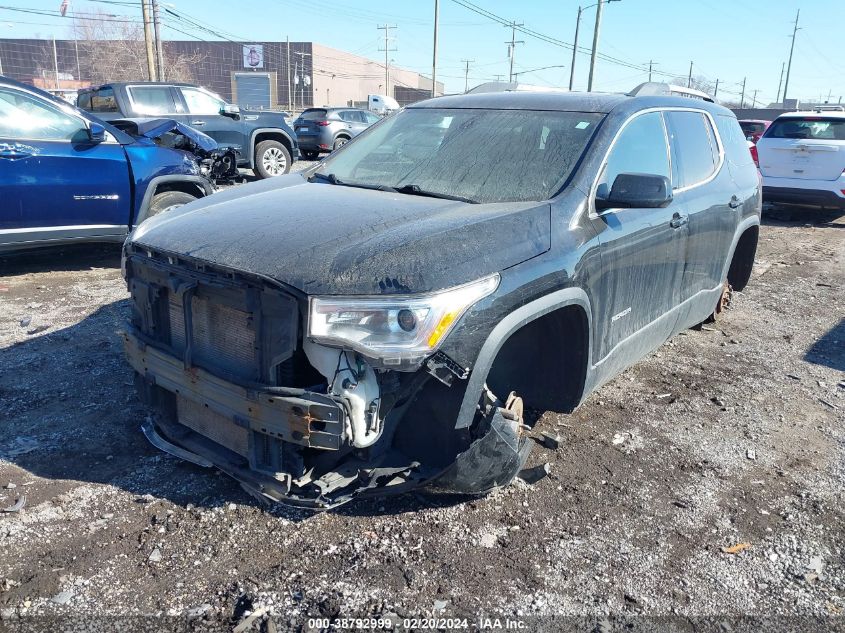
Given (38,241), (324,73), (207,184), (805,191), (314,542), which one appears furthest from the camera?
(324,73)

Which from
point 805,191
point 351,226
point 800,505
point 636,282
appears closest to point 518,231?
point 351,226

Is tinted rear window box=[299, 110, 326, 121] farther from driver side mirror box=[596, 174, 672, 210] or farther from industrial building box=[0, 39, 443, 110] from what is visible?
industrial building box=[0, 39, 443, 110]

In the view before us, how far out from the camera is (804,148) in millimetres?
11008

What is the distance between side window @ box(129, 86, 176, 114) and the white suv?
10.2 meters

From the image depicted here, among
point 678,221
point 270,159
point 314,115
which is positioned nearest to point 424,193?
point 678,221

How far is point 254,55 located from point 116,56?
13.9 metres

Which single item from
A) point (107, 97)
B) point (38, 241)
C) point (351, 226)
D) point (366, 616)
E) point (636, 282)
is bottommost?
point (366, 616)

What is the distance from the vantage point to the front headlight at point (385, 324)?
2.47m

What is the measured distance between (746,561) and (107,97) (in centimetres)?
1181

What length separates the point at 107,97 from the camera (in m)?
11.4

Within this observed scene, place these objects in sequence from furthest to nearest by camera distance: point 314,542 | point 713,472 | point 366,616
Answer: point 713,472 → point 314,542 → point 366,616

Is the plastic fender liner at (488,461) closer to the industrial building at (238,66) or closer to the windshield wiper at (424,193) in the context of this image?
the windshield wiper at (424,193)

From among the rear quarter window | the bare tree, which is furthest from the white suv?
the bare tree

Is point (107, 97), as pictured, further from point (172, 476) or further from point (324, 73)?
point (324, 73)
